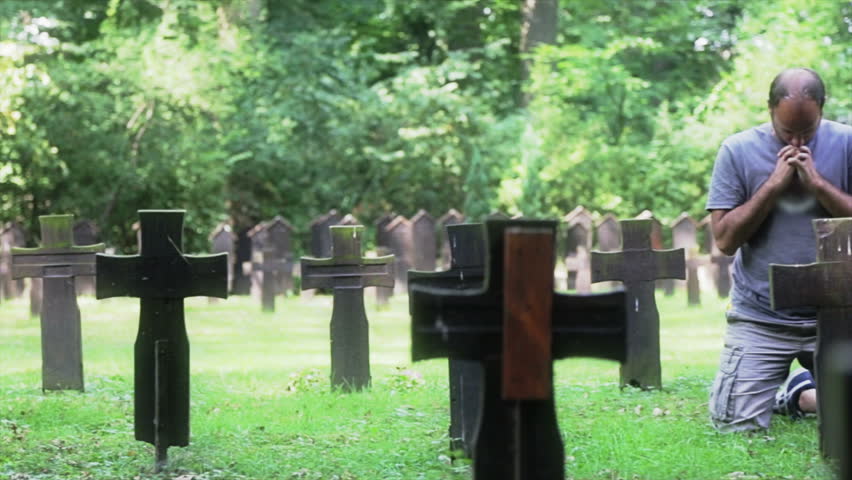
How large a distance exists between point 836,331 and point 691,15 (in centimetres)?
2670

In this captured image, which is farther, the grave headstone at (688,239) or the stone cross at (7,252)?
the stone cross at (7,252)

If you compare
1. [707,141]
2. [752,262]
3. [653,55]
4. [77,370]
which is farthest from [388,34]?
[752,262]

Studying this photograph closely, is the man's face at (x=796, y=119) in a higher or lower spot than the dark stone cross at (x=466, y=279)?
higher

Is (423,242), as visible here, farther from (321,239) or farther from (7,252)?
(7,252)

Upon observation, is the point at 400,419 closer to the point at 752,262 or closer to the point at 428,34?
the point at 752,262

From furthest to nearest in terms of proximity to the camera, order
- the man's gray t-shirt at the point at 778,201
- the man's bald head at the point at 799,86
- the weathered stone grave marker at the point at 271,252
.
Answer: the weathered stone grave marker at the point at 271,252, the man's gray t-shirt at the point at 778,201, the man's bald head at the point at 799,86

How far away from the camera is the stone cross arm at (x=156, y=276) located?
22.0ft

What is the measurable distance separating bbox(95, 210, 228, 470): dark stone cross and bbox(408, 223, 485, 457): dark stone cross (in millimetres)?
1160

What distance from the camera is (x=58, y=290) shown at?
979cm

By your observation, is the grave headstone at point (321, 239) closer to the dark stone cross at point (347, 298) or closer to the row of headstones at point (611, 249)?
the row of headstones at point (611, 249)

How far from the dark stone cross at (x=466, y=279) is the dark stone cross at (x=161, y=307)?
1.16 m

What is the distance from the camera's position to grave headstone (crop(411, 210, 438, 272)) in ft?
66.0

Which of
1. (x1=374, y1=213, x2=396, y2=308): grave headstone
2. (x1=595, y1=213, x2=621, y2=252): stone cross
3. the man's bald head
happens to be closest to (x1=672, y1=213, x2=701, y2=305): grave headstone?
(x1=595, y1=213, x2=621, y2=252): stone cross

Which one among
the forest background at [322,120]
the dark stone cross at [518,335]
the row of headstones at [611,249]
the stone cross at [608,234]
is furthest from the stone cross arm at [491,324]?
the forest background at [322,120]
